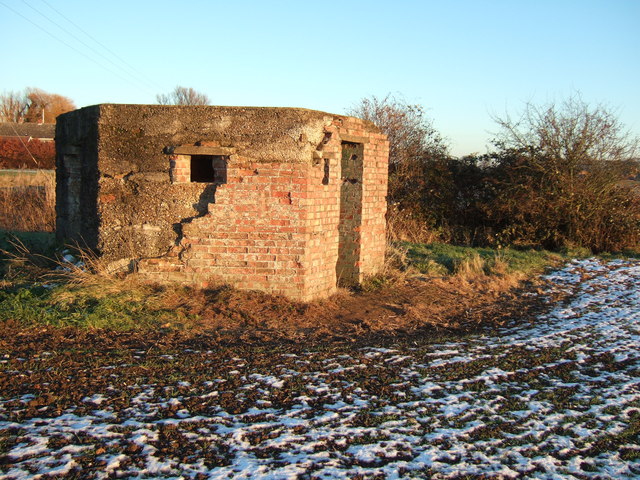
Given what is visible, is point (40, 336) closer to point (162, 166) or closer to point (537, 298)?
point (162, 166)

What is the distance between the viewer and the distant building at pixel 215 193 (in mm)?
7031

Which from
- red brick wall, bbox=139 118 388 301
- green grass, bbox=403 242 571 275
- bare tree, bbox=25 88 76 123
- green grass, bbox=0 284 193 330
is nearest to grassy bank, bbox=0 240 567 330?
green grass, bbox=0 284 193 330

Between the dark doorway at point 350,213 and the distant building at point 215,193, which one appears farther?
the dark doorway at point 350,213

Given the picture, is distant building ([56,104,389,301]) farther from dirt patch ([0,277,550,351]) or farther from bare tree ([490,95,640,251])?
bare tree ([490,95,640,251])

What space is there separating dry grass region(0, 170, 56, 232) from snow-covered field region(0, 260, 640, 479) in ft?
35.1

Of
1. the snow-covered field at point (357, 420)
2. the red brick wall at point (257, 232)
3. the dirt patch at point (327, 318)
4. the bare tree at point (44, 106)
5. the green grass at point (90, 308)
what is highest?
the bare tree at point (44, 106)

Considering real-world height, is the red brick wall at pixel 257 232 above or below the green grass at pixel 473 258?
above

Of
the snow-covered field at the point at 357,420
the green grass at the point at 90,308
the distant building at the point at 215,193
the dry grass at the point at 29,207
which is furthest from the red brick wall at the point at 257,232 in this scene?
the dry grass at the point at 29,207

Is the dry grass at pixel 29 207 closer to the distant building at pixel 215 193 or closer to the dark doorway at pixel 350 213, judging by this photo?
the distant building at pixel 215 193

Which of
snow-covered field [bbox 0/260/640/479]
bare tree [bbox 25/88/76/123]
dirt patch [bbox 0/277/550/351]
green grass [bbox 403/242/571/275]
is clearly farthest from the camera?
bare tree [bbox 25/88/76/123]

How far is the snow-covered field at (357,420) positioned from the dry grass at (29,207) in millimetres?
10685

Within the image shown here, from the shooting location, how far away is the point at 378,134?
348 inches

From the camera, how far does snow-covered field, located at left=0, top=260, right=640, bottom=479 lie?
323 cm

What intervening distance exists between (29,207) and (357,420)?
14.2 m
